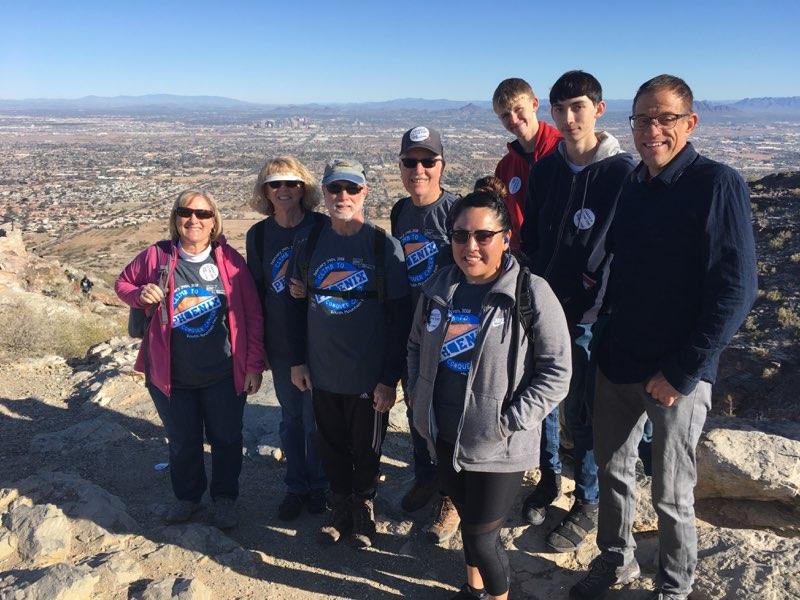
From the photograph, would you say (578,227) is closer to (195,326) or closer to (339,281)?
(339,281)

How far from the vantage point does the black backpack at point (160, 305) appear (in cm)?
318

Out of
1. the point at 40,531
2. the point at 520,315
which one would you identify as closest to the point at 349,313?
the point at 520,315

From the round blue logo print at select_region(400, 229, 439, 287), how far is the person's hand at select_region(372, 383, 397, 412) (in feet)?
2.00

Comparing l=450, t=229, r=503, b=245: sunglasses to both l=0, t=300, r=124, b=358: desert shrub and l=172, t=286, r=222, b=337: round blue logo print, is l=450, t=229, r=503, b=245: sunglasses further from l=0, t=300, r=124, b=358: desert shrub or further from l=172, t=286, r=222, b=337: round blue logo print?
l=0, t=300, r=124, b=358: desert shrub

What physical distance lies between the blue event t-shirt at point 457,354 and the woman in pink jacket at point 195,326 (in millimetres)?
1412

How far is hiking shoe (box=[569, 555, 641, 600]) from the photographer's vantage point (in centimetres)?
279

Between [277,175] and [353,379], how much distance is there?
49.5 inches

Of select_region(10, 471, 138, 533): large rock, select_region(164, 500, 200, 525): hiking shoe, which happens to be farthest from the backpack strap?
select_region(10, 471, 138, 533): large rock

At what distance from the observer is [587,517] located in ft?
10.8

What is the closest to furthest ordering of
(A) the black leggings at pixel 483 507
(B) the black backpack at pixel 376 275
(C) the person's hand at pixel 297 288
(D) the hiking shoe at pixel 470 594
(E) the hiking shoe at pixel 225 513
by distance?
1. (A) the black leggings at pixel 483 507
2. (D) the hiking shoe at pixel 470 594
3. (B) the black backpack at pixel 376 275
4. (C) the person's hand at pixel 297 288
5. (E) the hiking shoe at pixel 225 513

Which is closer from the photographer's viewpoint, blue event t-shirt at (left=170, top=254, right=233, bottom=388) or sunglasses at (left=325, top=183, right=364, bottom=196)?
sunglasses at (left=325, top=183, right=364, bottom=196)

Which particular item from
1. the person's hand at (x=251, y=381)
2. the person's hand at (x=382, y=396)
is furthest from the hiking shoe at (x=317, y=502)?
the person's hand at (x=382, y=396)

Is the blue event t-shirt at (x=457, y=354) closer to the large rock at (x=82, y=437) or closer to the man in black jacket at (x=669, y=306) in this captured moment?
the man in black jacket at (x=669, y=306)

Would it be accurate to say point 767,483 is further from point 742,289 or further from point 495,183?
point 495,183
